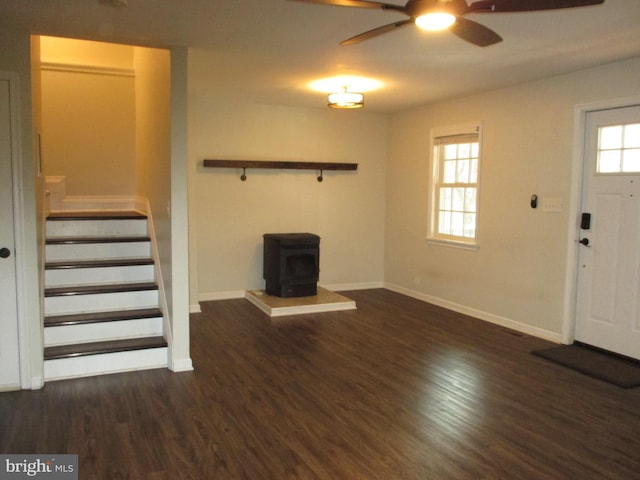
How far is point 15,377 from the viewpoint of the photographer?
3533mm

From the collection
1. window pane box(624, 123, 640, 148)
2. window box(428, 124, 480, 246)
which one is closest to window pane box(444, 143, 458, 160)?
window box(428, 124, 480, 246)

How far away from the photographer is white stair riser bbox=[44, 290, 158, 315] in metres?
4.06

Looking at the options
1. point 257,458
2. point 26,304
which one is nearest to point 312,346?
point 257,458

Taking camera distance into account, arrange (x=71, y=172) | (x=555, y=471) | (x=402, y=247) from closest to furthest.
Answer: (x=555, y=471), (x=71, y=172), (x=402, y=247)

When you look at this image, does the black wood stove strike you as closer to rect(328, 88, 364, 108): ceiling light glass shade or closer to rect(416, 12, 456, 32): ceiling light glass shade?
rect(328, 88, 364, 108): ceiling light glass shade

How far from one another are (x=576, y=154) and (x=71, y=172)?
513cm

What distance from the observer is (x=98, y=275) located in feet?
14.4

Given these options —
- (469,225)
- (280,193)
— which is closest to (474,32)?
(469,225)

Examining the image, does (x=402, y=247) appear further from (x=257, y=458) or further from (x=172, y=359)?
(x=257, y=458)

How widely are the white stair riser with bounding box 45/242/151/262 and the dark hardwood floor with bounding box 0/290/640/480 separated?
1030mm

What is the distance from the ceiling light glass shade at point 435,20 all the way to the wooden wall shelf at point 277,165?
403cm

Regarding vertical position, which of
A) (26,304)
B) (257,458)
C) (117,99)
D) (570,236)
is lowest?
(257,458)

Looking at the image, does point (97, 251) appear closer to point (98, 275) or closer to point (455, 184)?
point (98, 275)

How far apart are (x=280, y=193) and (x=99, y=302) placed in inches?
117
